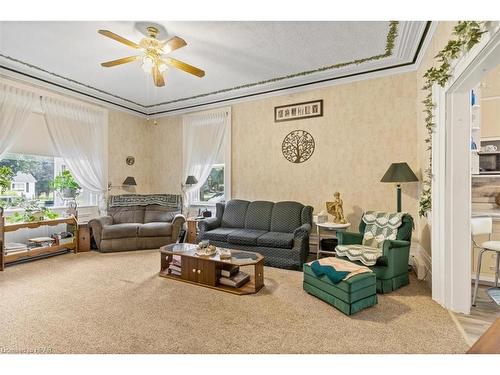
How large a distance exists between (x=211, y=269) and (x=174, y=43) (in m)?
2.54

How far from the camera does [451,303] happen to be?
2600 millimetres

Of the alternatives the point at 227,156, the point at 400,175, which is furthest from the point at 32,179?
the point at 400,175

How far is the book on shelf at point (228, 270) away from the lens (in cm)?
318

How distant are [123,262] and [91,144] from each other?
2619mm

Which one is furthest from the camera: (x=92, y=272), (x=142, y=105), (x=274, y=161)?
(x=142, y=105)

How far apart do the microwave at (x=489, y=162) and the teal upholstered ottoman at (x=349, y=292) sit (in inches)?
96.6

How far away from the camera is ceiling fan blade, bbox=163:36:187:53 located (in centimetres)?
282

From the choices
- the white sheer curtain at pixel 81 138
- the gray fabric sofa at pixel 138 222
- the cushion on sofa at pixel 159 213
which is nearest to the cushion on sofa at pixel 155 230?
the gray fabric sofa at pixel 138 222

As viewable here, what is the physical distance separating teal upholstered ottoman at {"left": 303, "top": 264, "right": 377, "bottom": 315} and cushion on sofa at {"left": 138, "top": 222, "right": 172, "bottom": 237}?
3.09 m

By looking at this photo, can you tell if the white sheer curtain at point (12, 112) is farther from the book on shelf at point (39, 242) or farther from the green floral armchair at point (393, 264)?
the green floral armchair at point (393, 264)

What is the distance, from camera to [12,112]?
4258 mm

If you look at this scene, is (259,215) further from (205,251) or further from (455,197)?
(455,197)
